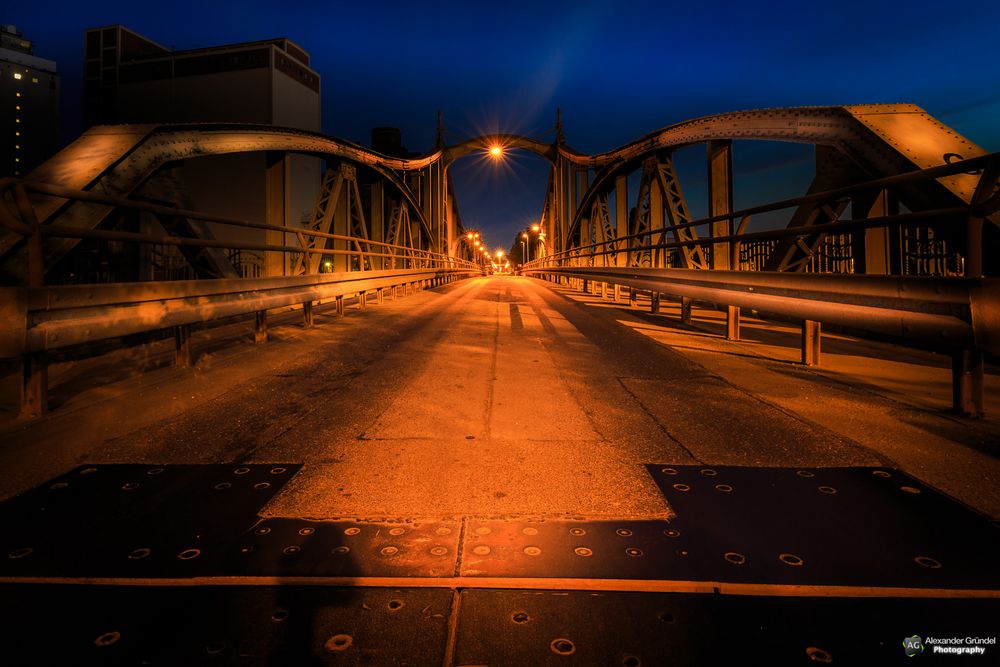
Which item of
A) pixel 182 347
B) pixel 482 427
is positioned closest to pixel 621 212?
pixel 182 347

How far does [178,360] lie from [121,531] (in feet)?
10.3

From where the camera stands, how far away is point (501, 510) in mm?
1917

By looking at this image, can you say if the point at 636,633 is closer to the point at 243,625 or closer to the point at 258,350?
the point at 243,625

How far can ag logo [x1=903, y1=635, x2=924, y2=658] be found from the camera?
47.9 inches

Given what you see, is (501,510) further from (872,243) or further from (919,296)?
(872,243)

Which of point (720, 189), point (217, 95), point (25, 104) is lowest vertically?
point (720, 189)

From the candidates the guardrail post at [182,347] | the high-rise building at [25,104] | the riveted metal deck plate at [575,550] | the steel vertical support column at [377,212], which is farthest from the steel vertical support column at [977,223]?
the high-rise building at [25,104]

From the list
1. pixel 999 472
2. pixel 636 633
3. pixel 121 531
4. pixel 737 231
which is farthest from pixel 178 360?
pixel 737 231

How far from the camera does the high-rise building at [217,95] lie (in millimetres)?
68438

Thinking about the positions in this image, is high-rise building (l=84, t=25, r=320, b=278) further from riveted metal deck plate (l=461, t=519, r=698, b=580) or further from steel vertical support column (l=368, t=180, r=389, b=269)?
riveted metal deck plate (l=461, t=519, r=698, b=580)

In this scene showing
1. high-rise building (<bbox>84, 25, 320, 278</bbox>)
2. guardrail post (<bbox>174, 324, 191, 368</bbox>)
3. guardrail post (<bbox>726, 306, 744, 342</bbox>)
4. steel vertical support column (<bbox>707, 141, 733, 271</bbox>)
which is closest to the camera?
guardrail post (<bbox>174, 324, 191, 368</bbox>)

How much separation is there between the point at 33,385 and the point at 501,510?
311 centimetres

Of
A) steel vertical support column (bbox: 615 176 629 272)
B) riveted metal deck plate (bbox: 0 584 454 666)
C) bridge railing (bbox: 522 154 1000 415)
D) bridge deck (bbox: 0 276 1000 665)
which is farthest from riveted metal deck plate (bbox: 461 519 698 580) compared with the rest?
steel vertical support column (bbox: 615 176 629 272)

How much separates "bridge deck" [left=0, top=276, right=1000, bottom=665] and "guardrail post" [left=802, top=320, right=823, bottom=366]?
543 millimetres
